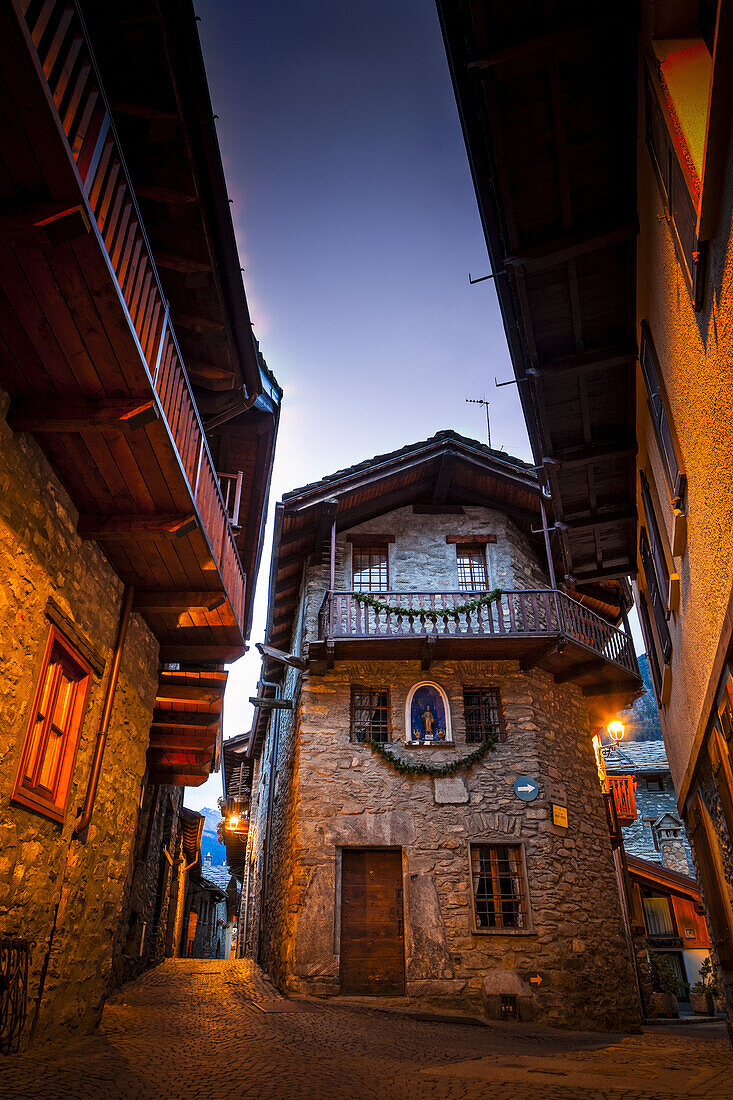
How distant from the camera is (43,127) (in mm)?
3453

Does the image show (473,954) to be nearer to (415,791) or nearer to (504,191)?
(415,791)

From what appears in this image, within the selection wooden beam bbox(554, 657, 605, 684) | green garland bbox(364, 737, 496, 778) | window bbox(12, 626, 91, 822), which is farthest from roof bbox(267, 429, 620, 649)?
window bbox(12, 626, 91, 822)

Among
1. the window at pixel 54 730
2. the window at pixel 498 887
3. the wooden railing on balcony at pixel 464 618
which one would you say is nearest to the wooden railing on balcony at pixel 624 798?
the wooden railing on balcony at pixel 464 618

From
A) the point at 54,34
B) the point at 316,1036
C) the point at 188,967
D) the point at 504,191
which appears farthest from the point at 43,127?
the point at 188,967

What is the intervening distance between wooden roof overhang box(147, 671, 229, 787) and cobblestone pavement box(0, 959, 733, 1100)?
335 centimetres

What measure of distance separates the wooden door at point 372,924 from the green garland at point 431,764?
144 centimetres

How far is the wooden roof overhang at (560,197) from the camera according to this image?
511 centimetres

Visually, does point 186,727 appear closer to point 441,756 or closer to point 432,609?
point 441,756

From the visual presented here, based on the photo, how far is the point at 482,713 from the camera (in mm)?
13672

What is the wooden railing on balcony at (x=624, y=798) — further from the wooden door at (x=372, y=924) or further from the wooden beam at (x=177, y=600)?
the wooden beam at (x=177, y=600)

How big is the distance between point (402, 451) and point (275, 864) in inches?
366

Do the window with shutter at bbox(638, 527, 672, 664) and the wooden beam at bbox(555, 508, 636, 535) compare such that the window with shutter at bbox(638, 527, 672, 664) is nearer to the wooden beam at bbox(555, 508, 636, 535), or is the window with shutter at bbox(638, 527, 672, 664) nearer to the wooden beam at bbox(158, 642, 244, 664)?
the wooden beam at bbox(555, 508, 636, 535)

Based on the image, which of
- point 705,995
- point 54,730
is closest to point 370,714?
point 54,730

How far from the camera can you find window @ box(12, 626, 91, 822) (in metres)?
5.24
